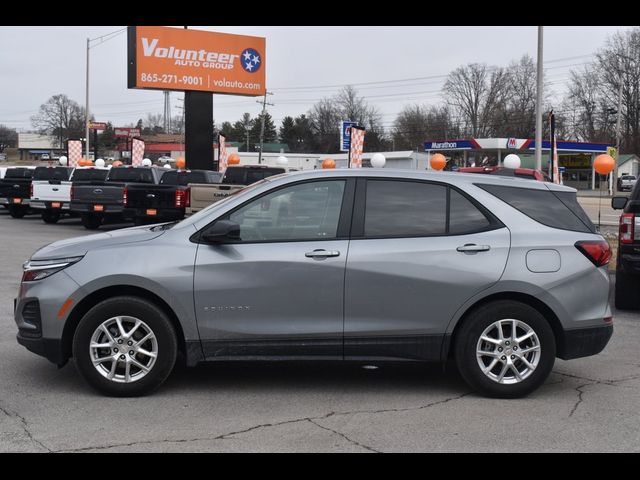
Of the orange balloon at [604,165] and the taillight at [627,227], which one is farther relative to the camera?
the orange balloon at [604,165]

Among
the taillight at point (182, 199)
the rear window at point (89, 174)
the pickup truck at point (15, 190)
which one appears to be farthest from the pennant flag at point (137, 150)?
the taillight at point (182, 199)

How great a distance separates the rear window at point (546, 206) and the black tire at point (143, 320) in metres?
2.71

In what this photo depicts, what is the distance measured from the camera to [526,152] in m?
67.4

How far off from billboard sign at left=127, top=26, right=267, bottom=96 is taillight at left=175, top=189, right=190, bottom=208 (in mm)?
12155

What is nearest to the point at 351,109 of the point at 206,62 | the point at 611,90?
the point at 611,90

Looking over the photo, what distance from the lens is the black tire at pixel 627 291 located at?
951 cm

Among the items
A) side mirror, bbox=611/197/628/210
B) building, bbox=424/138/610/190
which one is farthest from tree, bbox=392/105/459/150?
side mirror, bbox=611/197/628/210

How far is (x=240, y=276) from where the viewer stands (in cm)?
551

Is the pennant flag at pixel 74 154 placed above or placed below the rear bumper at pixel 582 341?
above

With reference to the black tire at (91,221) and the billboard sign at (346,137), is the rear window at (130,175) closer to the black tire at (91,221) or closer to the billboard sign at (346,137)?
the black tire at (91,221)

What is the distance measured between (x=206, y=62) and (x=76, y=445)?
2745 cm

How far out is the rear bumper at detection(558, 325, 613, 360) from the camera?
5758mm

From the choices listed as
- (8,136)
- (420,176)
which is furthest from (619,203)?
(8,136)

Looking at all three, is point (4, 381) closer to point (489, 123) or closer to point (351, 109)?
point (489, 123)
